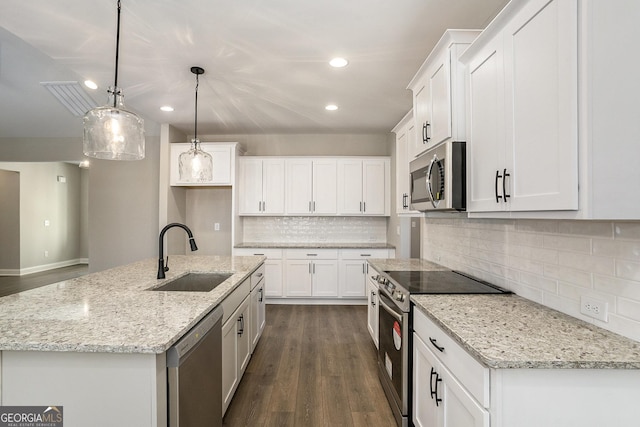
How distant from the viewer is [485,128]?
1.67 meters

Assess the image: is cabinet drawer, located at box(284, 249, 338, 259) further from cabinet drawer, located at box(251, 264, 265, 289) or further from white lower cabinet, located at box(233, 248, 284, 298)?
cabinet drawer, located at box(251, 264, 265, 289)

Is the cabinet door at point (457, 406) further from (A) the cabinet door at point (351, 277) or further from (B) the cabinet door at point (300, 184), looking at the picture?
(B) the cabinet door at point (300, 184)

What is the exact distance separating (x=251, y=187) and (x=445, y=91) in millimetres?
3499

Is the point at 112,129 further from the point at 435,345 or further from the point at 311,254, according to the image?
the point at 311,254

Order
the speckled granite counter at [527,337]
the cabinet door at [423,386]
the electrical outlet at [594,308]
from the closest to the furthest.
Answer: the speckled granite counter at [527,337], the electrical outlet at [594,308], the cabinet door at [423,386]

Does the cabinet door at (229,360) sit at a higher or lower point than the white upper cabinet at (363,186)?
lower

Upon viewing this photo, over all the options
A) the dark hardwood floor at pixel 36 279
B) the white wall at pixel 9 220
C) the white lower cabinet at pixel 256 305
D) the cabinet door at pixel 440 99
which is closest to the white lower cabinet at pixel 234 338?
the white lower cabinet at pixel 256 305

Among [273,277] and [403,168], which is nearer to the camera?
[403,168]

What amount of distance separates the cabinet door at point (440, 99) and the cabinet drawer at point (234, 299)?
1704 mm

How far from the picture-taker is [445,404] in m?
1.44

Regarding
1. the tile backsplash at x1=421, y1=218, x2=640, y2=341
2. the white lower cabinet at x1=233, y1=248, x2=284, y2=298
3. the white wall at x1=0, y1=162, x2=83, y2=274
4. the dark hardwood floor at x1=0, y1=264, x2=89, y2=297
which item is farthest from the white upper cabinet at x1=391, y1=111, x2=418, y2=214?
the white wall at x1=0, y1=162, x2=83, y2=274

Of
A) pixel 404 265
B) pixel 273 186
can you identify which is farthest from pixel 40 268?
pixel 404 265

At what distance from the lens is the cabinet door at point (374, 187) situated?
4.91 metres

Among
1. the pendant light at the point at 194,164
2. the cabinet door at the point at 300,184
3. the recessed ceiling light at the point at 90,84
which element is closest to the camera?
the pendant light at the point at 194,164
